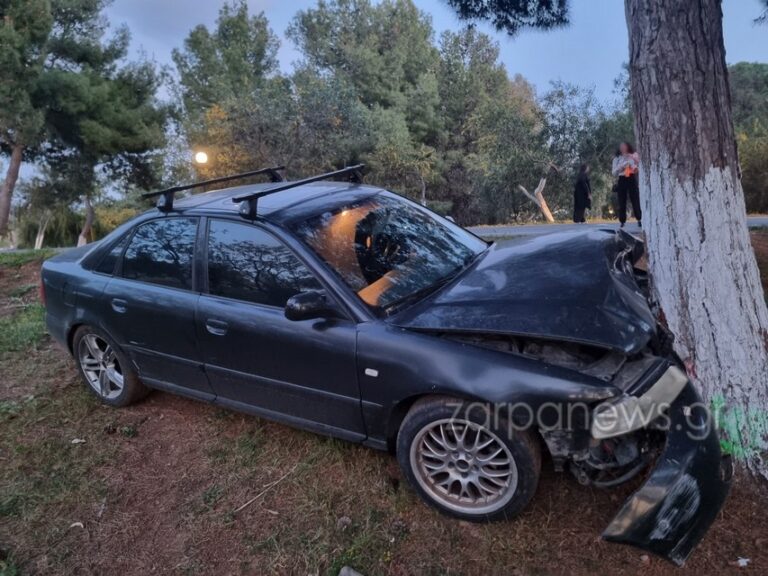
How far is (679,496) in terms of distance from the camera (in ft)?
7.35

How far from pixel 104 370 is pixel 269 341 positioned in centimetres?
182

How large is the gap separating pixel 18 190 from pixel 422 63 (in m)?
23.9

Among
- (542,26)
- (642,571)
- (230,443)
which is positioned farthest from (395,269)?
(542,26)

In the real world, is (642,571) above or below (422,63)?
below

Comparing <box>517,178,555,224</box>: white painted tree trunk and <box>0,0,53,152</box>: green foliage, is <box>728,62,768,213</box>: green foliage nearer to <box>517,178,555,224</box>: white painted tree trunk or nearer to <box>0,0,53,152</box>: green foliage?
<box>517,178,555,224</box>: white painted tree trunk

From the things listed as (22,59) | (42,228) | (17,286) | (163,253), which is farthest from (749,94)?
(42,228)

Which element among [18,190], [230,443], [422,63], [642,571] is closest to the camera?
[642,571]

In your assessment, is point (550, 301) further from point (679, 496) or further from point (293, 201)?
point (293, 201)

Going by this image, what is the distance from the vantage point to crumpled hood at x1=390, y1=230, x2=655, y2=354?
2486 mm

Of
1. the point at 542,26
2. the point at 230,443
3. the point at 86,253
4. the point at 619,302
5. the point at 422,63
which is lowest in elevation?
the point at 230,443

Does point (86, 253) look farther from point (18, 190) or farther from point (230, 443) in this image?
point (18, 190)

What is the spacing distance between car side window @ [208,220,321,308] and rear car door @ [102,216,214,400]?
182mm

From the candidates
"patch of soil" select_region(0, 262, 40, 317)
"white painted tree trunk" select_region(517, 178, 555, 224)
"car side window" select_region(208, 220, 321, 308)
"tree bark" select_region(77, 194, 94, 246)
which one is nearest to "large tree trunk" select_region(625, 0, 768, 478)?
"car side window" select_region(208, 220, 321, 308)

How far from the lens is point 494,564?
2455 mm
